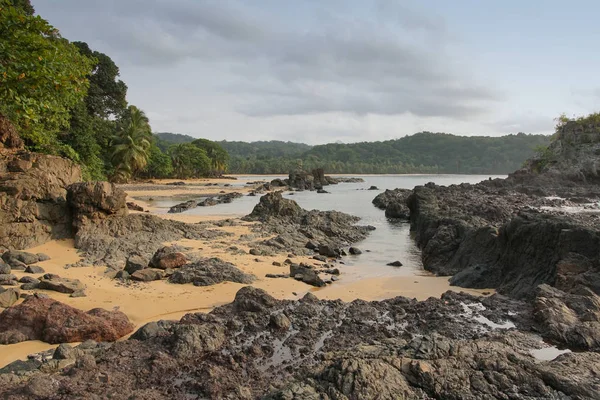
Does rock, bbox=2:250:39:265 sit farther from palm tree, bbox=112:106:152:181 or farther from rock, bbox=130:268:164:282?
palm tree, bbox=112:106:152:181

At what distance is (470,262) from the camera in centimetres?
1202

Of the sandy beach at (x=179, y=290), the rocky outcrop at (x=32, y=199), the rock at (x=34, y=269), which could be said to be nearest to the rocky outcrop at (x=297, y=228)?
the sandy beach at (x=179, y=290)

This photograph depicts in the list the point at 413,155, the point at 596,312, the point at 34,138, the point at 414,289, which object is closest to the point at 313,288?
the point at 414,289

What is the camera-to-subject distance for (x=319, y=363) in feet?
16.0

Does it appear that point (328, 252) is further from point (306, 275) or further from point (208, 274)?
point (208, 274)

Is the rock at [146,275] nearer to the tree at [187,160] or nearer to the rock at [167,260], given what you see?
the rock at [167,260]

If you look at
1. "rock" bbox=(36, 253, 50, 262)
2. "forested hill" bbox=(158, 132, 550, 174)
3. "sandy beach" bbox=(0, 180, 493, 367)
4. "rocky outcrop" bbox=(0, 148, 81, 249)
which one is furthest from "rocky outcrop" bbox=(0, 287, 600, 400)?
"forested hill" bbox=(158, 132, 550, 174)

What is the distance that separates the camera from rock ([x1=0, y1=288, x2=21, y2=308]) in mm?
7120

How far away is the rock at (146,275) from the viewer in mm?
9641

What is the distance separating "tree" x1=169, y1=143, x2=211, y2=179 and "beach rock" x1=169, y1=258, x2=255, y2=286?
225 feet

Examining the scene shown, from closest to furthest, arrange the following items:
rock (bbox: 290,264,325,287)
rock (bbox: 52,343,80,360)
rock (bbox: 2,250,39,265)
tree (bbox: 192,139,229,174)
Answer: rock (bbox: 52,343,80,360) → rock (bbox: 2,250,39,265) → rock (bbox: 290,264,325,287) → tree (bbox: 192,139,229,174)

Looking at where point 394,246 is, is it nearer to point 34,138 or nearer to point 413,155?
point 34,138

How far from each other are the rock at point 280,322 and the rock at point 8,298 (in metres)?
4.68

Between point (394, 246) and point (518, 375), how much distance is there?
46.4ft
